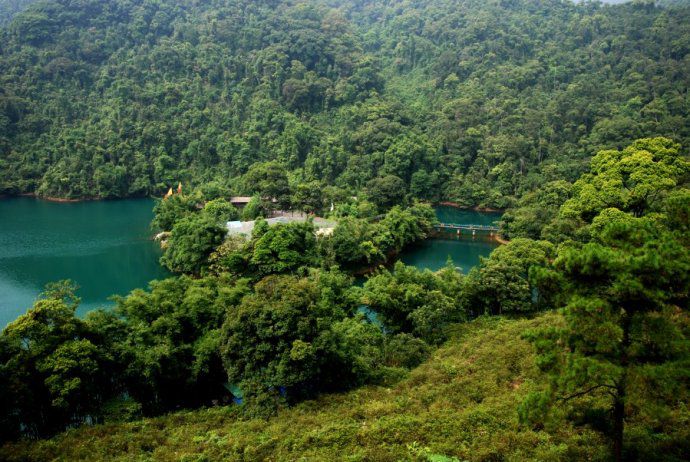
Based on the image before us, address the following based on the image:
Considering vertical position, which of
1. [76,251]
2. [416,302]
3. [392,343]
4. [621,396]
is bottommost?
[76,251]

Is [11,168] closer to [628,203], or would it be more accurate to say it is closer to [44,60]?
[44,60]

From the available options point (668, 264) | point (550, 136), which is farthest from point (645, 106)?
point (668, 264)

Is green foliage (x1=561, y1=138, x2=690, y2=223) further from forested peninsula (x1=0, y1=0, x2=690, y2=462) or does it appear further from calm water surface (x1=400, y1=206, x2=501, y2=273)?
calm water surface (x1=400, y1=206, x2=501, y2=273)

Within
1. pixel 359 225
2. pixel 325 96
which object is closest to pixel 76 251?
pixel 359 225

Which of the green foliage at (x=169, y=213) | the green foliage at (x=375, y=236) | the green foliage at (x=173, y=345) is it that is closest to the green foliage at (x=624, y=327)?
the green foliage at (x=173, y=345)

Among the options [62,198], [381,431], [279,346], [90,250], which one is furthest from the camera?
[62,198]

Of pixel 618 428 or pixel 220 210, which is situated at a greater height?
pixel 618 428

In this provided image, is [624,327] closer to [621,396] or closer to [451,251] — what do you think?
[621,396]

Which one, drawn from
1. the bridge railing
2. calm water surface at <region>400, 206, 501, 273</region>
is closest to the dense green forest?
calm water surface at <region>400, 206, 501, 273</region>
